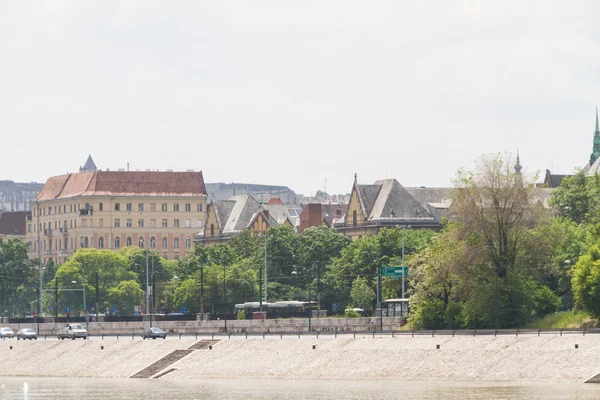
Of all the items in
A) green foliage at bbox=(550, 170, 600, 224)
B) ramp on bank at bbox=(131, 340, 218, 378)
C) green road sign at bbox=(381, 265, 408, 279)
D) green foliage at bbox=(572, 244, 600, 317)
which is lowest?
ramp on bank at bbox=(131, 340, 218, 378)

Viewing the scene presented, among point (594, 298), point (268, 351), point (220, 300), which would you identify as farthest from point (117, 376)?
point (220, 300)

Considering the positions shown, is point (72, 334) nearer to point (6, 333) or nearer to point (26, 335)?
point (26, 335)

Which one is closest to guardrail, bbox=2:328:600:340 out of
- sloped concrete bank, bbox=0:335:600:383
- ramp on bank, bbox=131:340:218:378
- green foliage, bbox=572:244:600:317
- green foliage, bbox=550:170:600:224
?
sloped concrete bank, bbox=0:335:600:383

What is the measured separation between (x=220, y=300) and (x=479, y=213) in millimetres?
62194

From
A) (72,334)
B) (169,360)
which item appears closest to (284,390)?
(169,360)

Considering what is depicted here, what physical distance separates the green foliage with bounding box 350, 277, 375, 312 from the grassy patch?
148 feet

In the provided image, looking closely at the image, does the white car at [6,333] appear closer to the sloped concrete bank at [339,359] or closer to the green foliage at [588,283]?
the sloped concrete bank at [339,359]

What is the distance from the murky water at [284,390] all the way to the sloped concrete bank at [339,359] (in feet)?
11.3

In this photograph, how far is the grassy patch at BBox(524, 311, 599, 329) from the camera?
131m

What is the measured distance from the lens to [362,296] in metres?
182

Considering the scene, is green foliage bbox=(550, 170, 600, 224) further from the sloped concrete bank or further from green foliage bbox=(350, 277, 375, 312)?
the sloped concrete bank

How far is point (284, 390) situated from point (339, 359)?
15.5 metres

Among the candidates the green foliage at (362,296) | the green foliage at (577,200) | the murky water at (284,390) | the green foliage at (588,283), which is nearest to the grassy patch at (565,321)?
the green foliage at (588,283)

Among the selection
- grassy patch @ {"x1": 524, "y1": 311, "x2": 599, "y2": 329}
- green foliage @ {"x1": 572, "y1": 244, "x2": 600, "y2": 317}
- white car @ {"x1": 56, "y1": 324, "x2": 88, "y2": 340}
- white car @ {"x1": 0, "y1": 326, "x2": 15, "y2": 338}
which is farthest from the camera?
white car @ {"x1": 0, "y1": 326, "x2": 15, "y2": 338}
